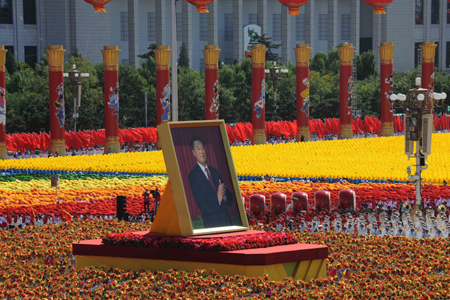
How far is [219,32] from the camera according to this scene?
79.8 meters

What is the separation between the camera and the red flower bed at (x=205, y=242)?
42.6ft

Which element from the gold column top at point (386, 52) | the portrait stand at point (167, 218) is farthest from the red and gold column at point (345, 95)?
the portrait stand at point (167, 218)

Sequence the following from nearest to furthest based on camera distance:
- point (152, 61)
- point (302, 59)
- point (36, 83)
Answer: point (302, 59)
point (36, 83)
point (152, 61)

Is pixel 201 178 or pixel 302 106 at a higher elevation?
pixel 201 178

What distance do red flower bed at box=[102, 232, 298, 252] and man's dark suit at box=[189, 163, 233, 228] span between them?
0.52m

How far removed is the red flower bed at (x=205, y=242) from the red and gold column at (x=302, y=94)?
31935mm

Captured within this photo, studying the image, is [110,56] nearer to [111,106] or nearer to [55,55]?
[111,106]

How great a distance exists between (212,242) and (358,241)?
4.26 metres

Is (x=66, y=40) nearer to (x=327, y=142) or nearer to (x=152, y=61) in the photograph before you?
(x=152, y=61)

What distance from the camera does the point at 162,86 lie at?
42.4 metres

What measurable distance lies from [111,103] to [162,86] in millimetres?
2838

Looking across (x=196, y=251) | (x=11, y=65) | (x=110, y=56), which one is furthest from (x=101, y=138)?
(x=196, y=251)

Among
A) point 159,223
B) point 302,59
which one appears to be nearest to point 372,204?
point 159,223

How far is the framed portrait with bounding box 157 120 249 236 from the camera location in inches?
529
